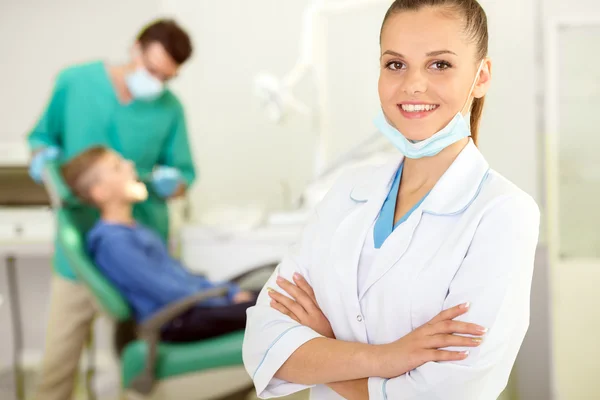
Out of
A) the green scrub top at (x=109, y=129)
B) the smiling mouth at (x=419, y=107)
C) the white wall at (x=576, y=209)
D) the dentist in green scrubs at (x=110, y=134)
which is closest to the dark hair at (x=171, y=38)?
the dentist in green scrubs at (x=110, y=134)

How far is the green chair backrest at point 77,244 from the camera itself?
6.24 ft

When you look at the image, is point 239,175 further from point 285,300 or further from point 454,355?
point 454,355

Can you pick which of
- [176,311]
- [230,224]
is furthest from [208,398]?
[230,224]

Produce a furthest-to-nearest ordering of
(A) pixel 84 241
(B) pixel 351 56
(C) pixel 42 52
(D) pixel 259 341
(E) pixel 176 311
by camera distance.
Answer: (C) pixel 42 52 < (B) pixel 351 56 < (A) pixel 84 241 < (E) pixel 176 311 < (D) pixel 259 341

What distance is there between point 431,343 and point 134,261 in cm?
150

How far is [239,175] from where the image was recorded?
2.98 m

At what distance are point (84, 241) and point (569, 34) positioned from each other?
6.00 feet

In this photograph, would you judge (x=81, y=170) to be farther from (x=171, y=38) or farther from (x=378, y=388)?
(x=378, y=388)

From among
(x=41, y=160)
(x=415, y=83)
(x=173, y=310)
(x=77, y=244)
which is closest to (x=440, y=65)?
(x=415, y=83)

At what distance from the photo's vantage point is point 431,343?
28.9 inches

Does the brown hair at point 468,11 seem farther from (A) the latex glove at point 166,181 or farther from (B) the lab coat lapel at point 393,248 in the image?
(A) the latex glove at point 166,181

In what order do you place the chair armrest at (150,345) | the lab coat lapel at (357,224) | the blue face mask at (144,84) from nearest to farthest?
1. the lab coat lapel at (357,224)
2. the chair armrest at (150,345)
3. the blue face mask at (144,84)

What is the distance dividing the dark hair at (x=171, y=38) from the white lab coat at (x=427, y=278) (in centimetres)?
143

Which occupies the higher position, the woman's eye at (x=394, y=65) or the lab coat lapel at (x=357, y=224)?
the woman's eye at (x=394, y=65)
